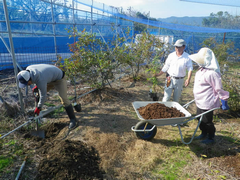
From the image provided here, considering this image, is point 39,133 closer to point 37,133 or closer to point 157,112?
point 37,133

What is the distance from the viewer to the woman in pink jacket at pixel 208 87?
2.82m

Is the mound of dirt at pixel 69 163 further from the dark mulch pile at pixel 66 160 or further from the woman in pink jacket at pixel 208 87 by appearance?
the woman in pink jacket at pixel 208 87

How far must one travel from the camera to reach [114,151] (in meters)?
3.17

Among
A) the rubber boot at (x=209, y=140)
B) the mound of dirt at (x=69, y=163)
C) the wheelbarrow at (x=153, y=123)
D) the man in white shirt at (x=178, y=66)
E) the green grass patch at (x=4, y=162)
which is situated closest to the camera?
the mound of dirt at (x=69, y=163)

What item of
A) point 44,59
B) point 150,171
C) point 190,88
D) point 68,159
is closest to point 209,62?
point 150,171

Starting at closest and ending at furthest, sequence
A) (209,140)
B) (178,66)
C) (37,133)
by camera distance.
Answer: (209,140)
(37,133)
(178,66)

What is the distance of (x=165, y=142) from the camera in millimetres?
3506

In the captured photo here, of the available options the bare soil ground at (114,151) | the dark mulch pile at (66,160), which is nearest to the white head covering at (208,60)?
the bare soil ground at (114,151)

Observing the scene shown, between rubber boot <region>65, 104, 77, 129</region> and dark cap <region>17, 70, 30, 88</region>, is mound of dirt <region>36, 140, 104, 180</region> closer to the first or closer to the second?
rubber boot <region>65, 104, 77, 129</region>

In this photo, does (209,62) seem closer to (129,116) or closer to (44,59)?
(129,116)

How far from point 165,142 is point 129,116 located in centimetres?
129

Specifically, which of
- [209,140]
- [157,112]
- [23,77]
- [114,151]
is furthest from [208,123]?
[23,77]

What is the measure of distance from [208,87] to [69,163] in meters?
2.55

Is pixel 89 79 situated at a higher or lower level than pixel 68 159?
higher
